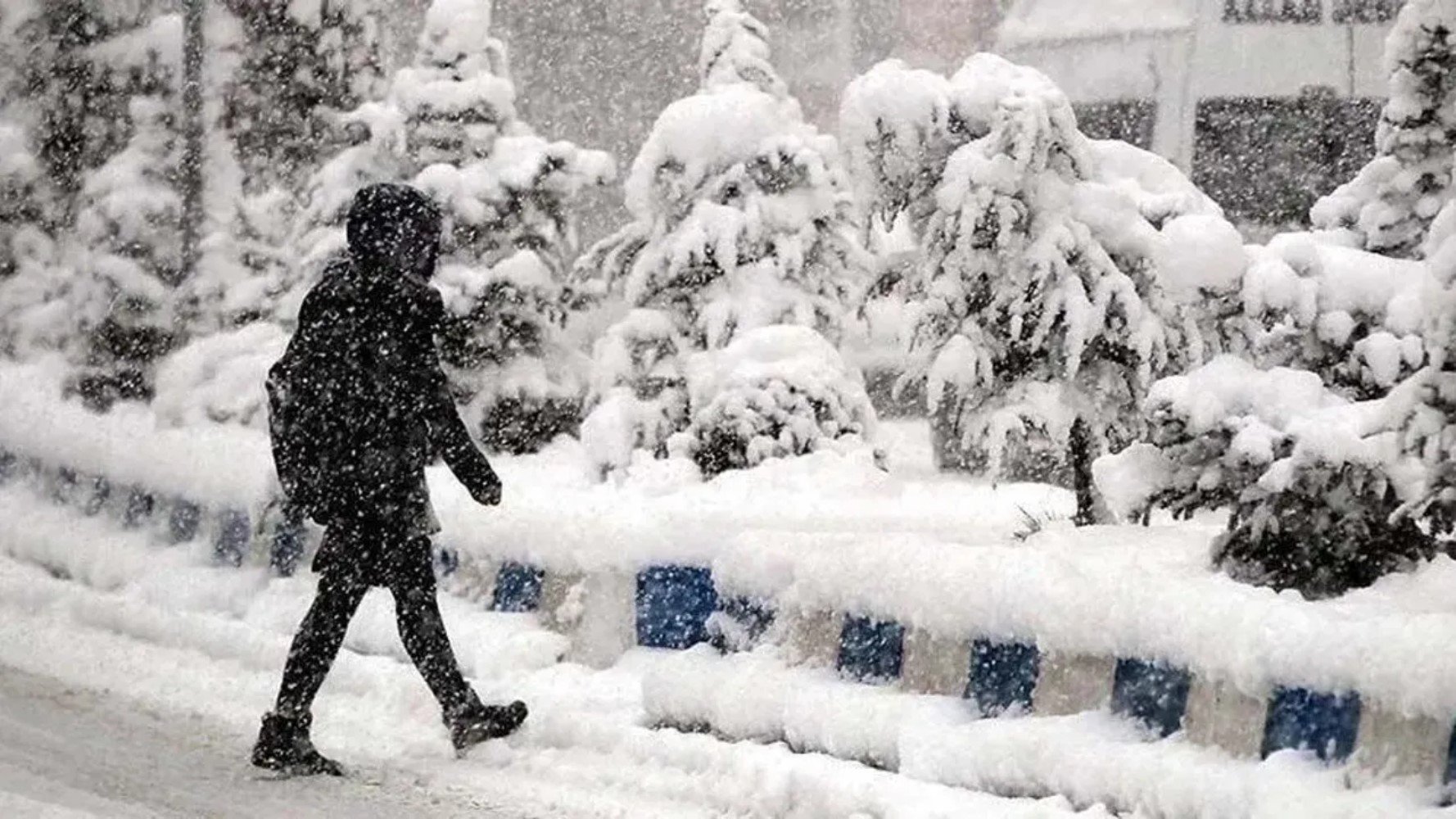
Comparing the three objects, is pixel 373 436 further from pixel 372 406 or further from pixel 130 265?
pixel 130 265

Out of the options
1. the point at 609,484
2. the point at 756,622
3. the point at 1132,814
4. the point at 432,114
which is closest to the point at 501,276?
the point at 432,114

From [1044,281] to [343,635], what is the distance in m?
3.55

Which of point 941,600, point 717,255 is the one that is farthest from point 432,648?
point 717,255

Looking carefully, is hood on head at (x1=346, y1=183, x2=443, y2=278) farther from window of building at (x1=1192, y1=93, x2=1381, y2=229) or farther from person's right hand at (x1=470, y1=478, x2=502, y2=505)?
window of building at (x1=1192, y1=93, x2=1381, y2=229)

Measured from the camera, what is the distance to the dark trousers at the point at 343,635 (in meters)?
8.07

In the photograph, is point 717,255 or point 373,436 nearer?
point 373,436

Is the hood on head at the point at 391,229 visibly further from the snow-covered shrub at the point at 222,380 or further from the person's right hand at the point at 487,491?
the snow-covered shrub at the point at 222,380

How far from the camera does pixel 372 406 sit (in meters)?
8.17

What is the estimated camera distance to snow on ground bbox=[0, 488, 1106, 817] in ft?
24.5

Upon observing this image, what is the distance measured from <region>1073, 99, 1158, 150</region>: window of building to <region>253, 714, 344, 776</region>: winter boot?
25.2 meters

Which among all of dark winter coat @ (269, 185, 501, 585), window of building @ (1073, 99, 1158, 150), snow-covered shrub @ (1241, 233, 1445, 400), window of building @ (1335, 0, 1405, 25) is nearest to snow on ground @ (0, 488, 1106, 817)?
dark winter coat @ (269, 185, 501, 585)

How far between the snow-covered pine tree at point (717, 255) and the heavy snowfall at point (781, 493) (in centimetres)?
2

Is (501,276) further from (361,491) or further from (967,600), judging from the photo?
(967,600)

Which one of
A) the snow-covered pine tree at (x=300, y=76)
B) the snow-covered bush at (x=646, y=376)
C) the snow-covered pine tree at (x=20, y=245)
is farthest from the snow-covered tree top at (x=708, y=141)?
the snow-covered pine tree at (x=20, y=245)
